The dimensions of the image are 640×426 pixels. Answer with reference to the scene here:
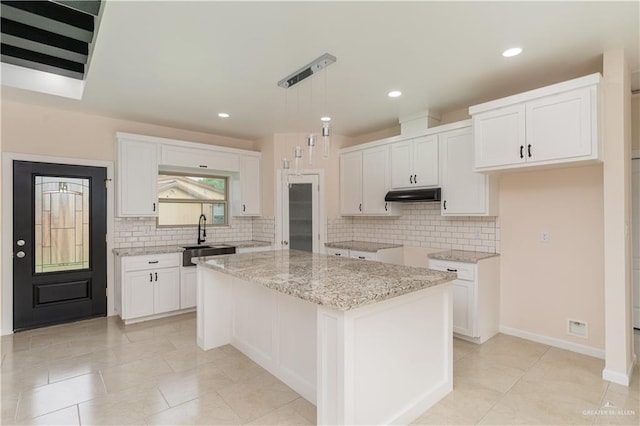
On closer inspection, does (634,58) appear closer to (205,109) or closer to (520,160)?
(520,160)

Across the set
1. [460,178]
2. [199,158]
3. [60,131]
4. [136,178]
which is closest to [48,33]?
[60,131]

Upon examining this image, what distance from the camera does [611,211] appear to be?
2.61m

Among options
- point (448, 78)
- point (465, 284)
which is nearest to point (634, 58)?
point (448, 78)

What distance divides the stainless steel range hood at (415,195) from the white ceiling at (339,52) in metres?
1.04

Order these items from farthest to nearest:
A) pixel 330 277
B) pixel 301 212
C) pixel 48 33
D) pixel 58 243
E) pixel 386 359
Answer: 1. pixel 301 212
2. pixel 58 243
3. pixel 48 33
4. pixel 330 277
5. pixel 386 359

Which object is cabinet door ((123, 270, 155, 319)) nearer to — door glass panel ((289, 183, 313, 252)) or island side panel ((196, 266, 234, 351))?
A: island side panel ((196, 266, 234, 351))

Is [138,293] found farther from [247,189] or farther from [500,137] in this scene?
[500,137]

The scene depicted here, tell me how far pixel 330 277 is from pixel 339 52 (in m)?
1.77

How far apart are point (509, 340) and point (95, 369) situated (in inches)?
161

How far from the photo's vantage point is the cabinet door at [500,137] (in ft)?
9.87

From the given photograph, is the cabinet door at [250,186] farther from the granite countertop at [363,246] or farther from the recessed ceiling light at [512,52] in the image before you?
the recessed ceiling light at [512,52]

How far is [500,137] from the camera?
314 cm

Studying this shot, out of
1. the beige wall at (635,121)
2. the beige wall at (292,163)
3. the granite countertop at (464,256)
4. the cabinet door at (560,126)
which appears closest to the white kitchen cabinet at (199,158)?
the beige wall at (292,163)

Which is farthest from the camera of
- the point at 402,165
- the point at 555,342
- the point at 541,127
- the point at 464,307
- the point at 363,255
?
the point at 363,255
